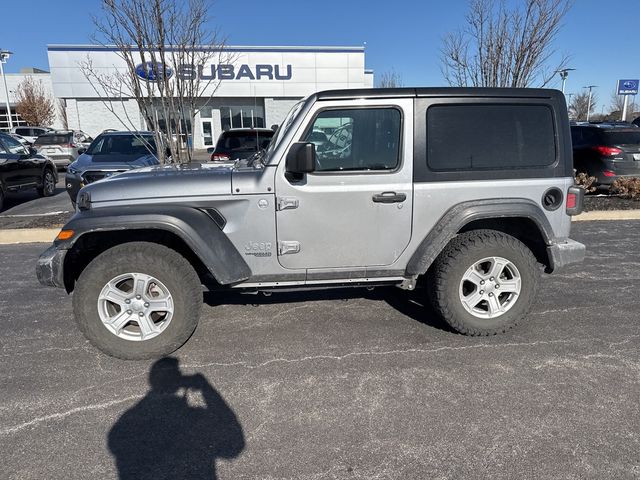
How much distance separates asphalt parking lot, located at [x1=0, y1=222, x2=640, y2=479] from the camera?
227 cm

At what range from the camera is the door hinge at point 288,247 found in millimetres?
3367

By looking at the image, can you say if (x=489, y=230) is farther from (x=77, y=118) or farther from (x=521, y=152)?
(x=77, y=118)

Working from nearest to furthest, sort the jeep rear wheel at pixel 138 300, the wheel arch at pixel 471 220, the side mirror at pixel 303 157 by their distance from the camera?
the side mirror at pixel 303 157
the jeep rear wheel at pixel 138 300
the wheel arch at pixel 471 220

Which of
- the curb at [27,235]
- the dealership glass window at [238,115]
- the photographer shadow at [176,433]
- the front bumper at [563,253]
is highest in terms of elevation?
the dealership glass window at [238,115]

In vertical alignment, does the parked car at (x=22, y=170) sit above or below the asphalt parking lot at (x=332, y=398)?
above

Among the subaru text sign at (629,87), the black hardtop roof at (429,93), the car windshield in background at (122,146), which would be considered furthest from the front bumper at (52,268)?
the subaru text sign at (629,87)

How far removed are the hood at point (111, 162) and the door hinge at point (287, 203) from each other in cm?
531

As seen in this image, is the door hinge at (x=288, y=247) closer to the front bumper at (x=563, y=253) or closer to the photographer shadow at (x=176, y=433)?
the photographer shadow at (x=176, y=433)

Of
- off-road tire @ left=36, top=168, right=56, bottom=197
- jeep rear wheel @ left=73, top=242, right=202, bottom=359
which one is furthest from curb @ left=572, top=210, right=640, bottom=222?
off-road tire @ left=36, top=168, right=56, bottom=197

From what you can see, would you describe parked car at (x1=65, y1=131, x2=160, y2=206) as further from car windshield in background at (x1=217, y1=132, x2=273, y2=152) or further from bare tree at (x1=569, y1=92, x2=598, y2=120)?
bare tree at (x1=569, y1=92, x2=598, y2=120)

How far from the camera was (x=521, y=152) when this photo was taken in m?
3.53

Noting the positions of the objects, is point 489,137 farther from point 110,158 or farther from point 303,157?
point 110,158

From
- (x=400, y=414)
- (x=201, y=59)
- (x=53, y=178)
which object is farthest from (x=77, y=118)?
(x=400, y=414)

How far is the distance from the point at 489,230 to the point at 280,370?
80.7 inches
